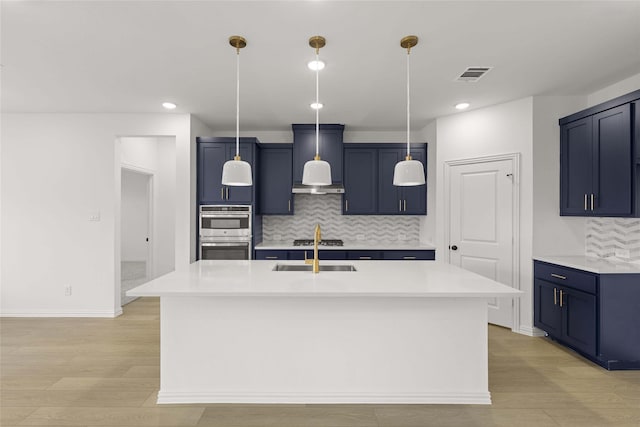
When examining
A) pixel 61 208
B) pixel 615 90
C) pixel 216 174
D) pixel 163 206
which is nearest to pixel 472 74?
pixel 615 90

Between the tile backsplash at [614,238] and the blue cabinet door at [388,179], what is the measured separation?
7.24 feet

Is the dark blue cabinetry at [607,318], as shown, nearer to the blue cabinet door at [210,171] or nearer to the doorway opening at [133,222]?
the blue cabinet door at [210,171]

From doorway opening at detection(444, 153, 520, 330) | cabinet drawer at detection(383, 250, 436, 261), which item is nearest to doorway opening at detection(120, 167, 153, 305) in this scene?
cabinet drawer at detection(383, 250, 436, 261)

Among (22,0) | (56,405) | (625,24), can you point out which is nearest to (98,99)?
(22,0)

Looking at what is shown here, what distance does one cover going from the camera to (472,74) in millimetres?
3188

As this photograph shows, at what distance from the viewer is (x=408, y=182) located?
2.49 meters

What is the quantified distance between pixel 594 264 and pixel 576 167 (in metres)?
1.01

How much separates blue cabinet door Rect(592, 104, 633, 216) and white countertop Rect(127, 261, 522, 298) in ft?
5.34

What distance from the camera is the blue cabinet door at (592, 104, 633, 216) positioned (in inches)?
118

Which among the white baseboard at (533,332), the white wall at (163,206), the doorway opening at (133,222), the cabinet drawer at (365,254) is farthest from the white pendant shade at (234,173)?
the doorway opening at (133,222)

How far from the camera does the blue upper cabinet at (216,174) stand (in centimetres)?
465

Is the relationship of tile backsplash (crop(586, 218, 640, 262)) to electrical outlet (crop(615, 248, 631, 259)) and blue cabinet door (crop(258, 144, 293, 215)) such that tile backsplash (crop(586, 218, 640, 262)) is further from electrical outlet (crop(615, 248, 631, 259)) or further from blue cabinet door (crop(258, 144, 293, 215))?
blue cabinet door (crop(258, 144, 293, 215))

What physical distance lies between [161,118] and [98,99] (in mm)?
719

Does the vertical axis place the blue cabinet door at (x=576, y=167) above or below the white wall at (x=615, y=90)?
below
